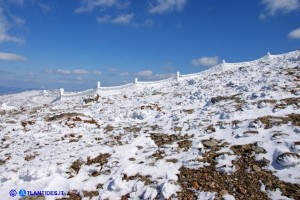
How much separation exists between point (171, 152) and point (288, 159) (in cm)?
395

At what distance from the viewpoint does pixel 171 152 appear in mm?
10375

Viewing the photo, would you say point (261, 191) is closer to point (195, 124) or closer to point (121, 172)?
point (121, 172)

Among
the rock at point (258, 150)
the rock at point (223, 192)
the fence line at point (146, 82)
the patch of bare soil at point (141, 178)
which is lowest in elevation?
the rock at point (223, 192)

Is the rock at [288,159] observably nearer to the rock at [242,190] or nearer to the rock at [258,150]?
the rock at [258,150]

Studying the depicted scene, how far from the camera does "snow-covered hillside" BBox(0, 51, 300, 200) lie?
7867mm

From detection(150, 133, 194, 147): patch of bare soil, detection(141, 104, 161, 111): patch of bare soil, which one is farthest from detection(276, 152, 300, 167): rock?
detection(141, 104, 161, 111): patch of bare soil

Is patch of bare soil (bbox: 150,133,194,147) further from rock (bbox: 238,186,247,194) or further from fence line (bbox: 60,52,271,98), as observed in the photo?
fence line (bbox: 60,52,271,98)

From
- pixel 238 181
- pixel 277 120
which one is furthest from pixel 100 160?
pixel 277 120

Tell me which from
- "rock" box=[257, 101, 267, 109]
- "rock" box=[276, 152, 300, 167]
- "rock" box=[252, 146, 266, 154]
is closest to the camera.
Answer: "rock" box=[276, 152, 300, 167]

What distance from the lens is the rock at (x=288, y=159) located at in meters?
7.98

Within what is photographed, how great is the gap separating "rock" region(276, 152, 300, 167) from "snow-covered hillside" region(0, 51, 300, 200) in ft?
0.09

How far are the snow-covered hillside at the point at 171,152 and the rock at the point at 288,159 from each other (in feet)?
0.09

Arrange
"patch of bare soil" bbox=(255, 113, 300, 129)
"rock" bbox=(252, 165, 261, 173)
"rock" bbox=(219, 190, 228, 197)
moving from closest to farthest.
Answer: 1. "rock" bbox=(219, 190, 228, 197)
2. "rock" bbox=(252, 165, 261, 173)
3. "patch of bare soil" bbox=(255, 113, 300, 129)

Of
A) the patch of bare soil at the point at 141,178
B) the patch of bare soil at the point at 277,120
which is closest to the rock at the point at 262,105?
the patch of bare soil at the point at 277,120
